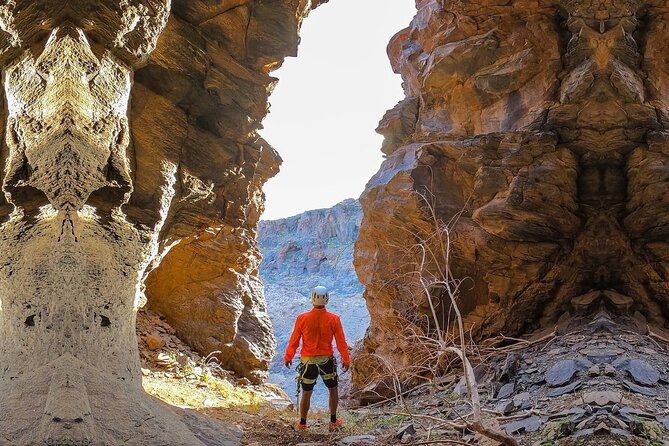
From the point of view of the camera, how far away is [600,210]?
8398 mm

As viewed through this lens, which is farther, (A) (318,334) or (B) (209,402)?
(B) (209,402)

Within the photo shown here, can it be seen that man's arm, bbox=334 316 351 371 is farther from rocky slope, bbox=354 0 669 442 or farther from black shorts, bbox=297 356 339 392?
rocky slope, bbox=354 0 669 442

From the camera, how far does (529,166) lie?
917 cm

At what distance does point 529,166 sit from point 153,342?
8159mm

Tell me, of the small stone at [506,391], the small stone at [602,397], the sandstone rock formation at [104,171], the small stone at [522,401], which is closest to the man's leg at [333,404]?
the sandstone rock formation at [104,171]

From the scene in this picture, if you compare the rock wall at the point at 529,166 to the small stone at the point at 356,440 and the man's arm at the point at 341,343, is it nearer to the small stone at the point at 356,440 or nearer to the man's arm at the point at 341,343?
the man's arm at the point at 341,343

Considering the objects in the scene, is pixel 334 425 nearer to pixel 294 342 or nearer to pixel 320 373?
pixel 320 373

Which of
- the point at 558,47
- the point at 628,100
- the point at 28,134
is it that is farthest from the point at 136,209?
the point at 558,47

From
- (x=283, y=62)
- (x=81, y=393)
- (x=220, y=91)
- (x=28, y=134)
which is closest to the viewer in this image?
(x=81, y=393)

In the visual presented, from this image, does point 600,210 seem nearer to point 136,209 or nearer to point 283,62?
point 283,62

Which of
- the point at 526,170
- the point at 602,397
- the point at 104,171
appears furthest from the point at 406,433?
the point at 526,170

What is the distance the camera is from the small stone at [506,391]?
7.22 meters

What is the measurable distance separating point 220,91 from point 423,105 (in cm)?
598

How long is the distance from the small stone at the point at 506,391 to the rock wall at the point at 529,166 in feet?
6.33
